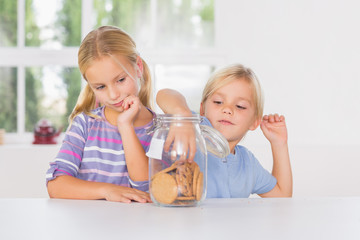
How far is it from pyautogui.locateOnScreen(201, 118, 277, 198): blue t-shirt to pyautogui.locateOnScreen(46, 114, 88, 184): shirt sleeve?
31 cm

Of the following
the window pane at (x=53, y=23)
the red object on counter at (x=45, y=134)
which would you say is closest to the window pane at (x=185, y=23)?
the window pane at (x=53, y=23)

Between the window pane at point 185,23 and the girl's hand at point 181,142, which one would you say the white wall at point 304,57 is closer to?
the window pane at point 185,23

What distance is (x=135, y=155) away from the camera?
3.70ft

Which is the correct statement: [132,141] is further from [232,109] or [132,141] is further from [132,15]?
[132,15]

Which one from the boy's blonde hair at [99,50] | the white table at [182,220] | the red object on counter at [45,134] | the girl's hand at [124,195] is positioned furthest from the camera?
the red object on counter at [45,134]

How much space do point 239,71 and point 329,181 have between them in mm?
1994

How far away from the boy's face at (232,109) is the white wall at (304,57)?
6.50 feet

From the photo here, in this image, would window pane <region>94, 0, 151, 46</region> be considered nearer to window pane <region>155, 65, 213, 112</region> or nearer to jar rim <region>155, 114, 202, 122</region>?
window pane <region>155, 65, 213, 112</region>

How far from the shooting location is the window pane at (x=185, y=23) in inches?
137

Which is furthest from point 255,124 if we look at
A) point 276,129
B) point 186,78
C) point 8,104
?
point 8,104

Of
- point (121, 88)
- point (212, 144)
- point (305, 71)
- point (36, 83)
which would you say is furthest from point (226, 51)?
point (212, 144)

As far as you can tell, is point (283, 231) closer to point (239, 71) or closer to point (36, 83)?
point (239, 71)

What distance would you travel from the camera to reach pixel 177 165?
0.88m

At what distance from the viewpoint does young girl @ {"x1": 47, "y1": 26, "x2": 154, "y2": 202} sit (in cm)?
110
